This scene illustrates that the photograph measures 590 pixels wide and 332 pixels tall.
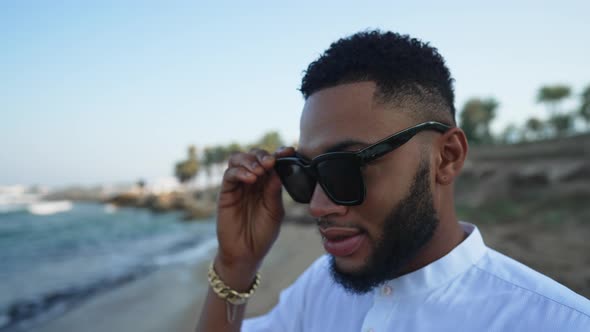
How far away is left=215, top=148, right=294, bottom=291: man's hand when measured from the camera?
170 centimetres

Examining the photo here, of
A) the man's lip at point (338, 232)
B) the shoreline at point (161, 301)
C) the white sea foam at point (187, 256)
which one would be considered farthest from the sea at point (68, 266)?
the man's lip at point (338, 232)

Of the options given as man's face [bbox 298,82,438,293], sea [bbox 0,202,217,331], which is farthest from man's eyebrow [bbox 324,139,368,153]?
sea [bbox 0,202,217,331]

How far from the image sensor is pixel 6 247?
66.6 ft

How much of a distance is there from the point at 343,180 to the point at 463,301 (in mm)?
607

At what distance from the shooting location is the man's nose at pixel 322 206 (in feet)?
4.54

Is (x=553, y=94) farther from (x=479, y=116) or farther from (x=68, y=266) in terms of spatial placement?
(x=68, y=266)

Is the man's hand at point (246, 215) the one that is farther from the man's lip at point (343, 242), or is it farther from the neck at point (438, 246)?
the neck at point (438, 246)

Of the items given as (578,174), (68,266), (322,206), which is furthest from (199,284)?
(578,174)

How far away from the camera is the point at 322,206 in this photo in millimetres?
1433

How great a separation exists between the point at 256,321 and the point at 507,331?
1186 millimetres

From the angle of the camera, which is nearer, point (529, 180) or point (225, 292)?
point (225, 292)

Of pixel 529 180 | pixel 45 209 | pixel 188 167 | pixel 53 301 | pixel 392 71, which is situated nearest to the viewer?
pixel 392 71

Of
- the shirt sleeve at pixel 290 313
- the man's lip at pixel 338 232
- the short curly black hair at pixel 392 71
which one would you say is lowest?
the shirt sleeve at pixel 290 313

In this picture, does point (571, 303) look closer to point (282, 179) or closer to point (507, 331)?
point (507, 331)
